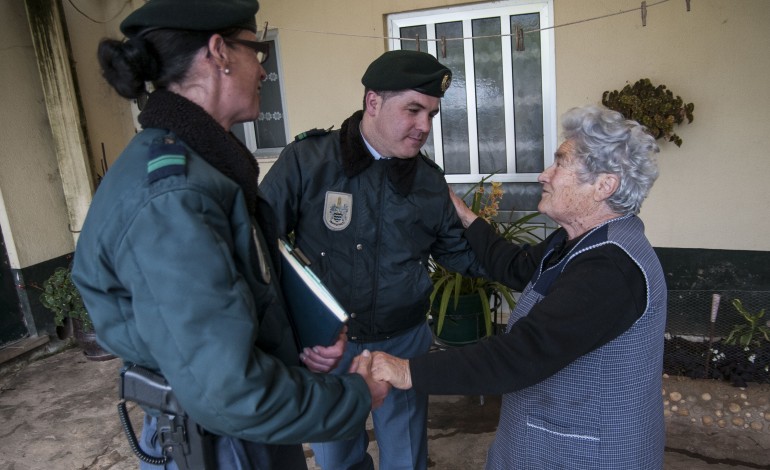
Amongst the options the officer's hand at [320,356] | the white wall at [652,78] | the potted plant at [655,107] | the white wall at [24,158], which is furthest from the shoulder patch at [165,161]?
the white wall at [24,158]

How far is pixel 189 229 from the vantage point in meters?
0.93

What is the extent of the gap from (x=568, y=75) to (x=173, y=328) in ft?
10.6

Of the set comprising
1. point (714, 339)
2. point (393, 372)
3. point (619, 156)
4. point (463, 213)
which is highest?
point (619, 156)

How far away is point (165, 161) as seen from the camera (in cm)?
98

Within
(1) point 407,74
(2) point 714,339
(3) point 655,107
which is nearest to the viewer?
(1) point 407,74

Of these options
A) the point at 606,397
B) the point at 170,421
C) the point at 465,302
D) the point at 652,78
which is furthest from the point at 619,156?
the point at 652,78

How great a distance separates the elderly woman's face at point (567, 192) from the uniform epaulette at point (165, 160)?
1022 millimetres

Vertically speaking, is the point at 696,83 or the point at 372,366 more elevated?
the point at 696,83

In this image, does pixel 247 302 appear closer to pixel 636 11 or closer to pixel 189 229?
pixel 189 229

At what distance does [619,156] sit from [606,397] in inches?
24.7

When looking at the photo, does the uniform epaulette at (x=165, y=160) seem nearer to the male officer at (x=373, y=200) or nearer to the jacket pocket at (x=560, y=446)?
the male officer at (x=373, y=200)

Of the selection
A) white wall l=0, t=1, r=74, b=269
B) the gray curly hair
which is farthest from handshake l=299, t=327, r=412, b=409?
white wall l=0, t=1, r=74, b=269

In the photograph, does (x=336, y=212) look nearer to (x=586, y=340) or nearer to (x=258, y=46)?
(x=258, y=46)

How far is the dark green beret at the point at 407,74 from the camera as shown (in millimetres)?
1906
